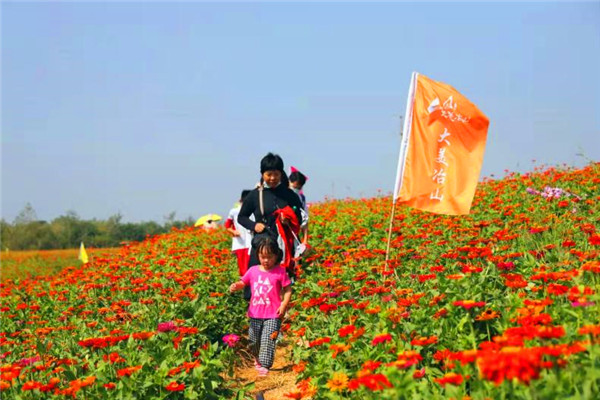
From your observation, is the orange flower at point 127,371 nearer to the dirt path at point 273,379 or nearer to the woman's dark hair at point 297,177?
the dirt path at point 273,379

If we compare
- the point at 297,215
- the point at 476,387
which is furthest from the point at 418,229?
the point at 476,387

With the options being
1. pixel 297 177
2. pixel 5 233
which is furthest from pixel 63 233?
pixel 297 177

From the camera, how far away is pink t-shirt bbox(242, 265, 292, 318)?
525 centimetres

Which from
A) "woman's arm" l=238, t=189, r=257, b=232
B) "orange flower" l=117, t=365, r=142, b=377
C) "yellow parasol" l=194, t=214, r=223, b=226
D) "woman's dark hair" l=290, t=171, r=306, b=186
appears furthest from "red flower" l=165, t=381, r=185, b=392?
"yellow parasol" l=194, t=214, r=223, b=226

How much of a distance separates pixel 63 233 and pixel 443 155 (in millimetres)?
29240

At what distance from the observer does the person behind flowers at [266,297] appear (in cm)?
520

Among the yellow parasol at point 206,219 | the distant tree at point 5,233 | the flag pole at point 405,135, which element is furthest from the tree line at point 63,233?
the flag pole at point 405,135

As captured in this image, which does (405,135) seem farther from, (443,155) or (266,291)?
(266,291)

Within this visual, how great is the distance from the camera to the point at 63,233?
32312mm

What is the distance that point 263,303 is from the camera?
17.2 feet

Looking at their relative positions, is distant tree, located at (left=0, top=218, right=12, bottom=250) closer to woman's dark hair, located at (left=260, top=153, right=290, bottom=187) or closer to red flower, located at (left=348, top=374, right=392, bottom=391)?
woman's dark hair, located at (left=260, top=153, right=290, bottom=187)

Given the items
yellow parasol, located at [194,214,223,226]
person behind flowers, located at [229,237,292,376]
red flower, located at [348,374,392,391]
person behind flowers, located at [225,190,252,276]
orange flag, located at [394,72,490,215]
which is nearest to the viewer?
red flower, located at [348,374,392,391]

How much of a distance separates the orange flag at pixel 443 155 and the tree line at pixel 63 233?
25290mm

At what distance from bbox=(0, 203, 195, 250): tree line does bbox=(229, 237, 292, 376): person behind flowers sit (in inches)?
1013
